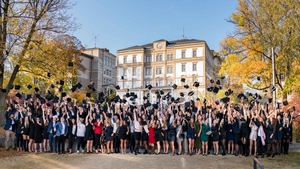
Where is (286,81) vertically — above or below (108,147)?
above

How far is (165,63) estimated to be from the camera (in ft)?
270

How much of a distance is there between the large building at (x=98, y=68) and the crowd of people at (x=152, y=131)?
61861 millimetres

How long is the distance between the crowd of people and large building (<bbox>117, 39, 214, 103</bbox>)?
59.2m

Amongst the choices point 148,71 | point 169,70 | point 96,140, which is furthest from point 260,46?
point 148,71

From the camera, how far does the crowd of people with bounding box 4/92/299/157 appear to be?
13.2 metres

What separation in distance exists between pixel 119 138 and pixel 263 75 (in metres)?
14.9

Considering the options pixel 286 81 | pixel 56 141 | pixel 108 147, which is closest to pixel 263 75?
pixel 286 81

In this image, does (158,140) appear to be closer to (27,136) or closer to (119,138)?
(119,138)

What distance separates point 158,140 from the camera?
44.6 ft

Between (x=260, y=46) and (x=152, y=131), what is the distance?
12242 millimetres

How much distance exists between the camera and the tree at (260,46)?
727 inches

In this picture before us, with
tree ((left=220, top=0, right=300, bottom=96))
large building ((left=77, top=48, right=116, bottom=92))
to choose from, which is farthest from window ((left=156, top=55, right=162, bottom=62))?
tree ((left=220, top=0, right=300, bottom=96))

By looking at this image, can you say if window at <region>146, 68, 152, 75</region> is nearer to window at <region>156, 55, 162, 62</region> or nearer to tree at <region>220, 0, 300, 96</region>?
window at <region>156, 55, 162, 62</region>

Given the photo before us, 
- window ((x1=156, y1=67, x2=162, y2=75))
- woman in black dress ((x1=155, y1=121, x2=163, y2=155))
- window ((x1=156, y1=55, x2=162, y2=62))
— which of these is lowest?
woman in black dress ((x1=155, y1=121, x2=163, y2=155))
